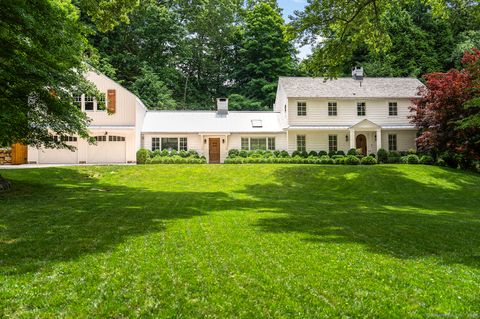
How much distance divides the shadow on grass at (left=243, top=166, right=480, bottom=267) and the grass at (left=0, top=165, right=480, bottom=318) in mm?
79

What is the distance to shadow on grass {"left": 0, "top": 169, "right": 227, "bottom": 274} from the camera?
19.5ft

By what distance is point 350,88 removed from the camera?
103 feet

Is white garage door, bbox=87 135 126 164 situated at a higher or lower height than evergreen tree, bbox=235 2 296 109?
lower

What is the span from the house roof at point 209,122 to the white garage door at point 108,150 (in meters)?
2.46

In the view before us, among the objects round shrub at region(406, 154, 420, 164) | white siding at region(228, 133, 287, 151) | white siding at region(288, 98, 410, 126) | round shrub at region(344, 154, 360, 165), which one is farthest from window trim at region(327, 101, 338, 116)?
round shrub at region(406, 154, 420, 164)

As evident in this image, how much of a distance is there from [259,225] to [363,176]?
13.7m

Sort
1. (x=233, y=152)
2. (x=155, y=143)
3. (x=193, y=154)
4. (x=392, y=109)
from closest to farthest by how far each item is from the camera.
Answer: (x=193, y=154)
(x=233, y=152)
(x=155, y=143)
(x=392, y=109)

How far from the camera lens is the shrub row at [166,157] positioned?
26688 mm

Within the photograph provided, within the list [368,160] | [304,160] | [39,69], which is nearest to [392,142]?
[368,160]

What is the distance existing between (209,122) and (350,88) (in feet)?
41.6

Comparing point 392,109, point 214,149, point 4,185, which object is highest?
point 392,109

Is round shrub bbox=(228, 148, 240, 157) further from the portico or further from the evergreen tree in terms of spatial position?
the evergreen tree

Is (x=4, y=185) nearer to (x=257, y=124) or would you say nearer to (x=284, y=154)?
(x=284, y=154)

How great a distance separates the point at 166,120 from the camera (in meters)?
31.6
